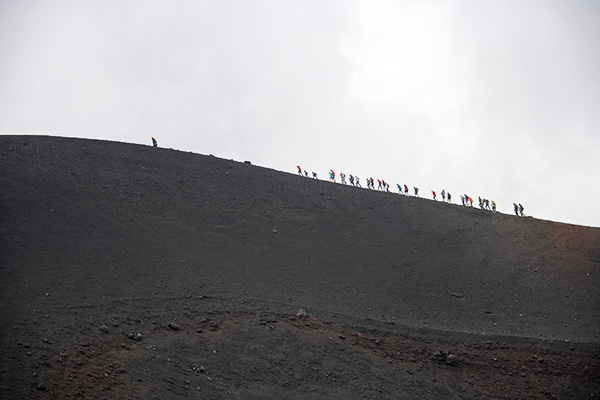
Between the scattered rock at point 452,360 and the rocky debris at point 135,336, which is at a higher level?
the scattered rock at point 452,360

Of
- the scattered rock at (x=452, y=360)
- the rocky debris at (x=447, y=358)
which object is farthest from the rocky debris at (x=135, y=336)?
the scattered rock at (x=452, y=360)

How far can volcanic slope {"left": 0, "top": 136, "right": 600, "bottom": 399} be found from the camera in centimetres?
2091

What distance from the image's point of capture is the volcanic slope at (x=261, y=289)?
20906 mm

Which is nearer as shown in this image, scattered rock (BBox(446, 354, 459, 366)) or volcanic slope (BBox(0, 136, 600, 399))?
volcanic slope (BBox(0, 136, 600, 399))

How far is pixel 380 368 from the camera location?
24031 mm

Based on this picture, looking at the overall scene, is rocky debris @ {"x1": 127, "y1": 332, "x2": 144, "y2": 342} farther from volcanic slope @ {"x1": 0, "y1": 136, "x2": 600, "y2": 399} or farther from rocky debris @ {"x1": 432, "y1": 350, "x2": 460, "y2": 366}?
rocky debris @ {"x1": 432, "y1": 350, "x2": 460, "y2": 366}

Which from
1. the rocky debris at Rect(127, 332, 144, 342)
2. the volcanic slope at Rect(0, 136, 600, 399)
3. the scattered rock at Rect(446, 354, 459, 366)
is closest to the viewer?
the volcanic slope at Rect(0, 136, 600, 399)

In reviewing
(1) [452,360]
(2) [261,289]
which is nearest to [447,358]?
(1) [452,360]

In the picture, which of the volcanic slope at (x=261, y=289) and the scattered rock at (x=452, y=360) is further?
the scattered rock at (x=452, y=360)

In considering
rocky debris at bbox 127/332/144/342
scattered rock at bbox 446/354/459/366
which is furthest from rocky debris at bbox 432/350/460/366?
rocky debris at bbox 127/332/144/342

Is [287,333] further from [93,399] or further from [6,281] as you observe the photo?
[6,281]

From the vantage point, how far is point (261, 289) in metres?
28.7

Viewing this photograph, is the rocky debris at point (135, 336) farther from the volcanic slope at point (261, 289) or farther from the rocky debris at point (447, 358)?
the rocky debris at point (447, 358)

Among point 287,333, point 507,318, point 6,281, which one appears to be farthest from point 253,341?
point 507,318
